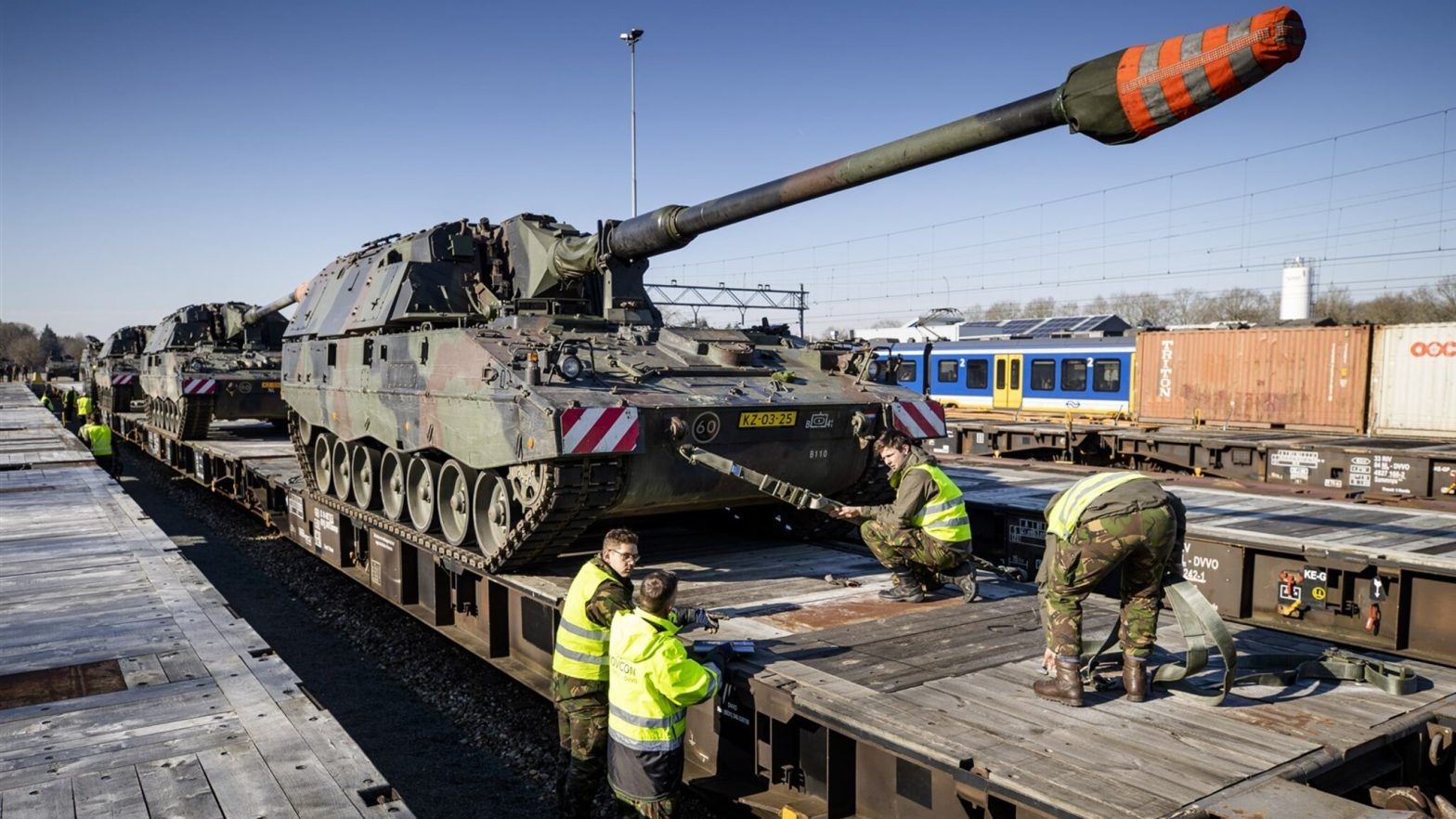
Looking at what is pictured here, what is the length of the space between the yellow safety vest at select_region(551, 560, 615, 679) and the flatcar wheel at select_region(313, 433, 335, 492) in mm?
8426

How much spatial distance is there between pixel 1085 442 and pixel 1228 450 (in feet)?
10.5

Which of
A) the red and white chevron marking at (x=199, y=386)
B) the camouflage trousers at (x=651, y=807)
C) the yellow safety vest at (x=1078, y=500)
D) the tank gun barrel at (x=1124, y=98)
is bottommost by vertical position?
the camouflage trousers at (x=651, y=807)

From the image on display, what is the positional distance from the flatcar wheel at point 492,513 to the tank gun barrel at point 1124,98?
354 centimetres

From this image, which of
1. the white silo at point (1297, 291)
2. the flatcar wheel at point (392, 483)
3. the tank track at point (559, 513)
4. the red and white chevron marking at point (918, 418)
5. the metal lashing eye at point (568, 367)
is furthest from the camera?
the white silo at point (1297, 291)

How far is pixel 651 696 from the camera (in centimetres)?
513

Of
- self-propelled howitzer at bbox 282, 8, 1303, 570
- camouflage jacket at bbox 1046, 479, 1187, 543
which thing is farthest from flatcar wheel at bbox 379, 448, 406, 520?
camouflage jacket at bbox 1046, 479, 1187, 543

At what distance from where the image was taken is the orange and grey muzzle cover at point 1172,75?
14.9 ft

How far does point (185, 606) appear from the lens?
24.8 ft

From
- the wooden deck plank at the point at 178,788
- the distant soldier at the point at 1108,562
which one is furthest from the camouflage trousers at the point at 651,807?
the distant soldier at the point at 1108,562

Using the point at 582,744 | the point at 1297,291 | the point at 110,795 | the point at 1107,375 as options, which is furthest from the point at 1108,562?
the point at 1297,291

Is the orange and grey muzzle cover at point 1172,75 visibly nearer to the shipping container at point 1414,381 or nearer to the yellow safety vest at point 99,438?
the shipping container at point 1414,381

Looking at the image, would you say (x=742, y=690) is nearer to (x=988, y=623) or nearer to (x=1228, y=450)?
(x=988, y=623)

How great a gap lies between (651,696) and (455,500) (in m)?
5.07

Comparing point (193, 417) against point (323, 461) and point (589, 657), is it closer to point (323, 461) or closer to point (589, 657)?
point (323, 461)
